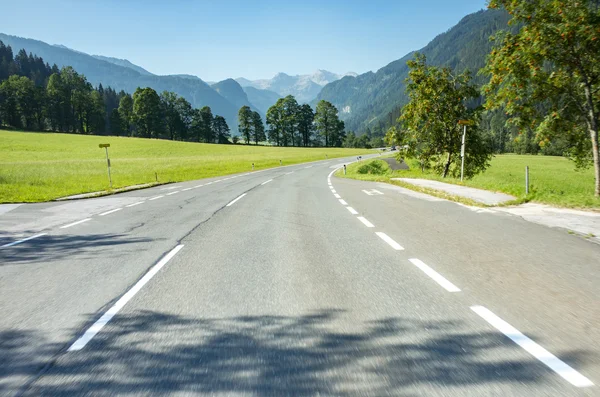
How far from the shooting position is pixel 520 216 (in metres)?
8.86

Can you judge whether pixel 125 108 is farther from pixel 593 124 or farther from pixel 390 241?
pixel 390 241

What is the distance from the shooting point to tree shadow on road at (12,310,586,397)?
8.05ft

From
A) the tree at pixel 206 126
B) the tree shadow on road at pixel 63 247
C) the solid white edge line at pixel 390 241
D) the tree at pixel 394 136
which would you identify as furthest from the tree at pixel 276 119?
the solid white edge line at pixel 390 241

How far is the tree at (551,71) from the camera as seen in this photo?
13.2 metres

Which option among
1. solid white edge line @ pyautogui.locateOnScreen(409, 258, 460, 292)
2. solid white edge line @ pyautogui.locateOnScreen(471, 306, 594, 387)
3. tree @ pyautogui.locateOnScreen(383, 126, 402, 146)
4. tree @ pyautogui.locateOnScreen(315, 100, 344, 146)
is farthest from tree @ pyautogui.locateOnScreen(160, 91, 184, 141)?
solid white edge line @ pyautogui.locateOnScreen(471, 306, 594, 387)

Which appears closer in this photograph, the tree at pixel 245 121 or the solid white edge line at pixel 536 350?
the solid white edge line at pixel 536 350

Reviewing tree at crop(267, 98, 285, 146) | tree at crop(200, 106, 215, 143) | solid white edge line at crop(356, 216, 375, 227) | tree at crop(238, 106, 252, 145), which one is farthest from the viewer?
tree at crop(200, 106, 215, 143)

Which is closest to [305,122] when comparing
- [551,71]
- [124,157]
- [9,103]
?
[124,157]

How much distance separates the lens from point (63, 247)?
7.02 m

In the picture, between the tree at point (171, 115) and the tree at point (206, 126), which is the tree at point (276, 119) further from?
the tree at point (171, 115)

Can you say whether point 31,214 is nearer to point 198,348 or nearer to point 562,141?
point 198,348

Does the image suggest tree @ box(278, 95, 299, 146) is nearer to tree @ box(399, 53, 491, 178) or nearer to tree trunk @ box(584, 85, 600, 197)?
tree @ box(399, 53, 491, 178)

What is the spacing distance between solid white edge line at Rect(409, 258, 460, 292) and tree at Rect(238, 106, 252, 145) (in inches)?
4518

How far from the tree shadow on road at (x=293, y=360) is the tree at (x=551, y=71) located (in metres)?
14.2
